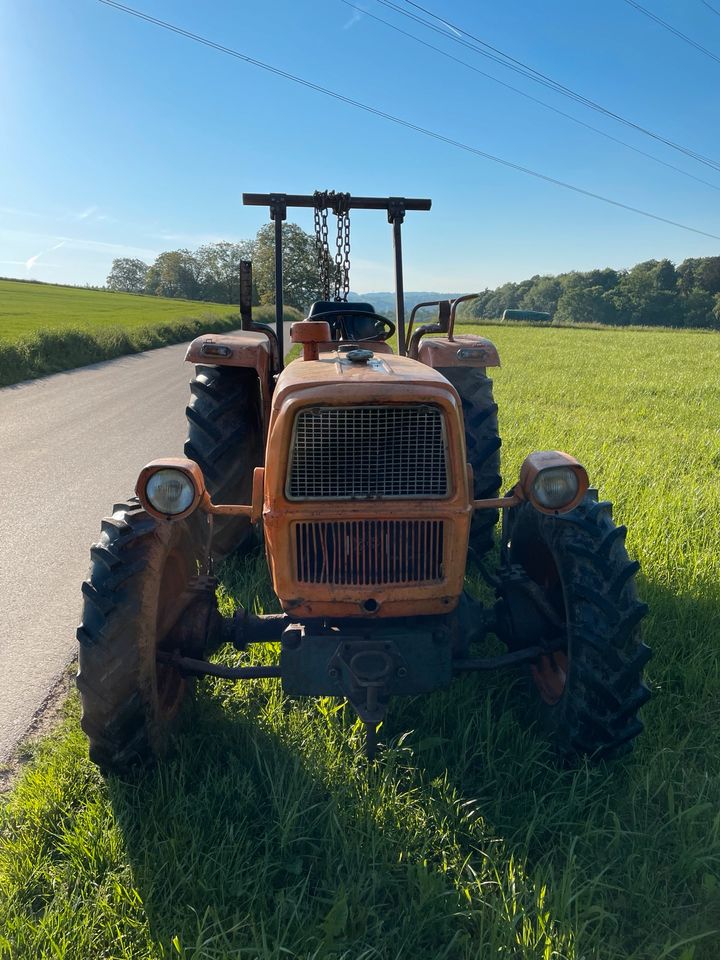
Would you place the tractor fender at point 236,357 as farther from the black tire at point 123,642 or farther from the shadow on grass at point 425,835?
the shadow on grass at point 425,835

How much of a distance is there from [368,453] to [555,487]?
709 millimetres

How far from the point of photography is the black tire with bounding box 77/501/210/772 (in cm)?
218

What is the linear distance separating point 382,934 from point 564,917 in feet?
1.66

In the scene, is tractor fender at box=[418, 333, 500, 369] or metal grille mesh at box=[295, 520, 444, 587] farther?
tractor fender at box=[418, 333, 500, 369]

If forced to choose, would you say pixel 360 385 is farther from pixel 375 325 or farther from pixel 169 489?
pixel 375 325

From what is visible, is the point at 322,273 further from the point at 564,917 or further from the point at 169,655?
the point at 564,917

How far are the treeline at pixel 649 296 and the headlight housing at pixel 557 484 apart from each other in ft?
197

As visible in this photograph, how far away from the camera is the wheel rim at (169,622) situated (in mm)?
2465

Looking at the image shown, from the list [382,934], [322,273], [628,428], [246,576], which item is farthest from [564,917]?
[628,428]

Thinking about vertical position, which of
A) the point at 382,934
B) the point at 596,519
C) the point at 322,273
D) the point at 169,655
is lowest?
the point at 382,934

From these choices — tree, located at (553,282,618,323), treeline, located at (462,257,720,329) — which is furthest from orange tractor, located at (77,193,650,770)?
tree, located at (553,282,618,323)

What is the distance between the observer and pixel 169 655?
7.88 feet

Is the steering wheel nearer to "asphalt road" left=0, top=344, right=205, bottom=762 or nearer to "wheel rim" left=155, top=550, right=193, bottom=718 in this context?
"wheel rim" left=155, top=550, right=193, bottom=718

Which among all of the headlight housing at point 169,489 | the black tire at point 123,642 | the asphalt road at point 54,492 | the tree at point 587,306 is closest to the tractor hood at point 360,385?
the headlight housing at point 169,489
